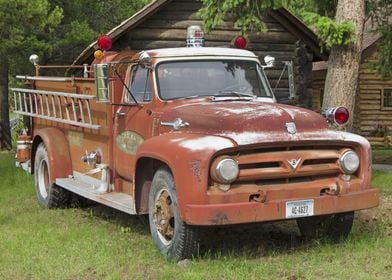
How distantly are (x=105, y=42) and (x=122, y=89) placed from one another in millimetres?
620

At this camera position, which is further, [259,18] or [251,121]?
[259,18]

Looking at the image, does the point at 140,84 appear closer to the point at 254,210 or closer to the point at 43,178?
the point at 254,210

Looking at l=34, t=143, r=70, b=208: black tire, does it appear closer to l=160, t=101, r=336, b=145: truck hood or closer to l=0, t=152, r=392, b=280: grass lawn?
l=0, t=152, r=392, b=280: grass lawn

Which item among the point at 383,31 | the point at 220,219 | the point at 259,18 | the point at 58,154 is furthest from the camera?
the point at 383,31

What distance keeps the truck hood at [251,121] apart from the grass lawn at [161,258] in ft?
3.79

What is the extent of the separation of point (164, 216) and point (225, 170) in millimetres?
926

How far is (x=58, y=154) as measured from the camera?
919cm

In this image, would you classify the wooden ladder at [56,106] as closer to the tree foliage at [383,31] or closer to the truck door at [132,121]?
the truck door at [132,121]

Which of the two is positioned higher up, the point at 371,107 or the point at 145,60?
the point at 145,60

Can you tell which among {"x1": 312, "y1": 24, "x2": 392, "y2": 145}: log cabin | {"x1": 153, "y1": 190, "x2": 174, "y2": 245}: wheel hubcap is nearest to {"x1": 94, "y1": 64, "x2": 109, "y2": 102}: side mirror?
{"x1": 153, "y1": 190, "x2": 174, "y2": 245}: wheel hubcap

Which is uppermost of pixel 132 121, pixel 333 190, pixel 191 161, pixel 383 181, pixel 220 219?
pixel 132 121

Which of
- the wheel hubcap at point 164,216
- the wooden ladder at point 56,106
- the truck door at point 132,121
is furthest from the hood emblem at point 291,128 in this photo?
the wooden ladder at point 56,106

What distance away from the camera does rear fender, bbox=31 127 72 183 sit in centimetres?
912

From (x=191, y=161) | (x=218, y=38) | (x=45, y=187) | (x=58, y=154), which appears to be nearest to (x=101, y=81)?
(x=191, y=161)
